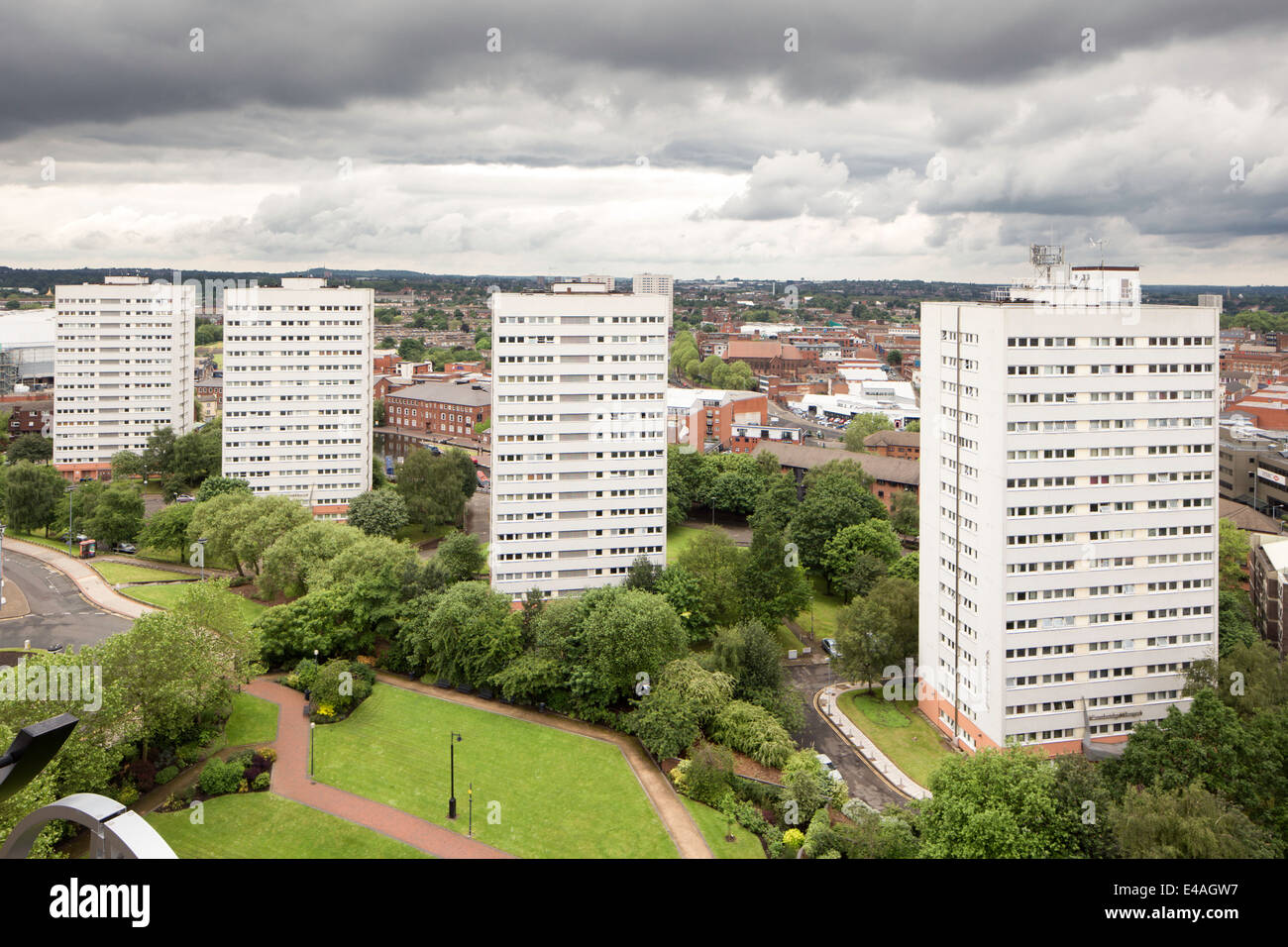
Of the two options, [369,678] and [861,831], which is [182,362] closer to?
[369,678]

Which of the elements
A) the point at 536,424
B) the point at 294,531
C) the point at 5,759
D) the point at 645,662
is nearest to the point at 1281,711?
the point at 645,662

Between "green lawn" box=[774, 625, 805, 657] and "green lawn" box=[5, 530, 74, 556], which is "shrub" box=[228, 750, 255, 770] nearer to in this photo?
"green lawn" box=[774, 625, 805, 657]

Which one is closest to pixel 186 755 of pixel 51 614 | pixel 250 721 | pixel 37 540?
pixel 250 721

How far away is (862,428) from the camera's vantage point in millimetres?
106750

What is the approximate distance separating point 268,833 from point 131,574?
3814 cm

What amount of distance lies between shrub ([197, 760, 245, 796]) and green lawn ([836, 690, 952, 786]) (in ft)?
85.1

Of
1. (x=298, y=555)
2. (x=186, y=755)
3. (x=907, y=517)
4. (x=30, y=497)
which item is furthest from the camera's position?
(x=30, y=497)

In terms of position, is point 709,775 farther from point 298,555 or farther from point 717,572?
point 298,555

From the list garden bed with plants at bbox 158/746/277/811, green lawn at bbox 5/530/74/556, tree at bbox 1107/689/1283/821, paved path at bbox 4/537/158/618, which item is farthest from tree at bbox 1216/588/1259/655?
green lawn at bbox 5/530/74/556

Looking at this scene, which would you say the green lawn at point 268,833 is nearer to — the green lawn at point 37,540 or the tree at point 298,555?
the tree at point 298,555

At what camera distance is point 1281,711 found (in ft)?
100.0

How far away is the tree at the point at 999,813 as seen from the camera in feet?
88.4

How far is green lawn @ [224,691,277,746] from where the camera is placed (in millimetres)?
39781

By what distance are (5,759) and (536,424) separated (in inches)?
1963
